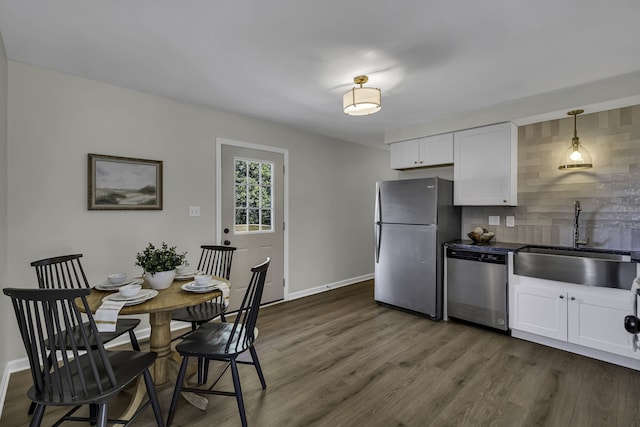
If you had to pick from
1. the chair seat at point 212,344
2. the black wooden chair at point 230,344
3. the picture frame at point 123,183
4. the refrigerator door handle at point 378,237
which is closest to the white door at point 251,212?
the picture frame at point 123,183

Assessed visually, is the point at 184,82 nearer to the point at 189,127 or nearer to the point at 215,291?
the point at 189,127

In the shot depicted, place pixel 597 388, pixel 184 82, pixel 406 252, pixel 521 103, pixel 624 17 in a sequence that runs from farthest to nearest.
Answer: pixel 406 252
pixel 521 103
pixel 184 82
pixel 597 388
pixel 624 17

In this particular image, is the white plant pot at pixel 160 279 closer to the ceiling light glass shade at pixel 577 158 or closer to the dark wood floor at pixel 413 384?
the dark wood floor at pixel 413 384

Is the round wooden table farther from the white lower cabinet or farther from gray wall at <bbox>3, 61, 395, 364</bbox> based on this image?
the white lower cabinet

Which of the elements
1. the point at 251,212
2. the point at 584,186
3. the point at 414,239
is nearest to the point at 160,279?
the point at 251,212

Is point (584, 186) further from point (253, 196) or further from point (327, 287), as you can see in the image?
point (253, 196)

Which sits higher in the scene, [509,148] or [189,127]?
[189,127]

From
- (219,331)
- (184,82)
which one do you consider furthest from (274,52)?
(219,331)

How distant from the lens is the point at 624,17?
1.89 metres

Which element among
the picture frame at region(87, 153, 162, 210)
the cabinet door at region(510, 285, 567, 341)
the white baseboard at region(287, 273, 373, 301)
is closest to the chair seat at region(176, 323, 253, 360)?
the picture frame at region(87, 153, 162, 210)

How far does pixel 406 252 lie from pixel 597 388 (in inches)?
77.6

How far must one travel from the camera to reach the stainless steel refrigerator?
3.57 metres

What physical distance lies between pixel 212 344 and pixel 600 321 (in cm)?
301

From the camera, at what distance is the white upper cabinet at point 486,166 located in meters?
3.36
